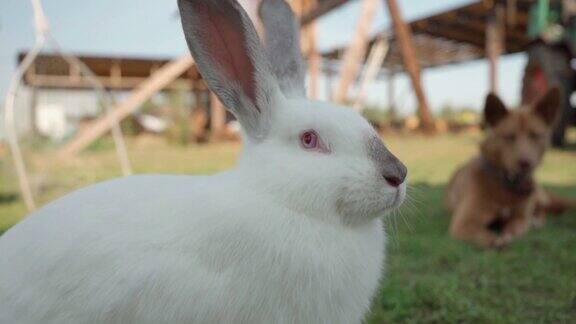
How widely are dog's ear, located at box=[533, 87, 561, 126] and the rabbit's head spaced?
113 inches

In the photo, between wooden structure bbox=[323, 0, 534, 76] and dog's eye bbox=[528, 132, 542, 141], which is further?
wooden structure bbox=[323, 0, 534, 76]

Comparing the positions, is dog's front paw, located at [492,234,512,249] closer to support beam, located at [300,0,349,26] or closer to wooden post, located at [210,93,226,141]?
support beam, located at [300,0,349,26]

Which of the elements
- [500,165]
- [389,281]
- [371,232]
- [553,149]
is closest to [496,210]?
[500,165]

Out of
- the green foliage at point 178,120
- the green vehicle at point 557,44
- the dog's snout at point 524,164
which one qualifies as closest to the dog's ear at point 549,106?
the dog's snout at point 524,164

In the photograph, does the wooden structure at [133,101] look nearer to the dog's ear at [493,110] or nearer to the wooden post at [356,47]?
the wooden post at [356,47]

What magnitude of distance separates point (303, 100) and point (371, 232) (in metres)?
0.40

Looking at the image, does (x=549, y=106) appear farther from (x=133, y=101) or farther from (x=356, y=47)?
(x=133, y=101)

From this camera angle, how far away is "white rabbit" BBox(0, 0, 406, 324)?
44.8 inches

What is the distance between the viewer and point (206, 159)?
7832 mm

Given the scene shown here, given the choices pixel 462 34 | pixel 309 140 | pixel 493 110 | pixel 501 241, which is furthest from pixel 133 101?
pixel 462 34

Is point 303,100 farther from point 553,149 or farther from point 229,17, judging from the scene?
point 553,149

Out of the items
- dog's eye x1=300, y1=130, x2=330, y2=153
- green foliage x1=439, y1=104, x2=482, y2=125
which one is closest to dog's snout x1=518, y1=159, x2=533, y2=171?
dog's eye x1=300, y1=130, x2=330, y2=153

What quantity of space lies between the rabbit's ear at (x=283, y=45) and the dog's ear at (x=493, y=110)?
2.57m

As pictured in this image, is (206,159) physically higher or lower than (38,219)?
lower
